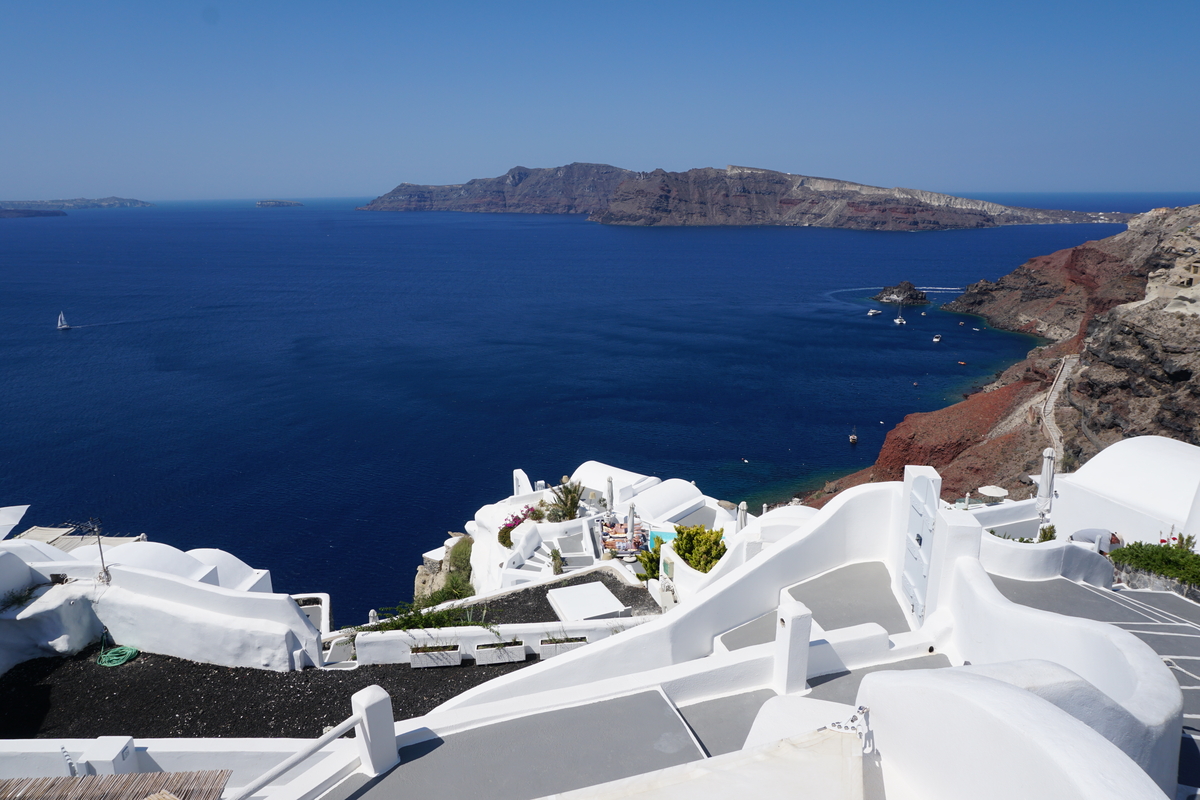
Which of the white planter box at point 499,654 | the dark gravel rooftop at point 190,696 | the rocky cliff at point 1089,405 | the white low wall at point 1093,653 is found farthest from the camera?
the rocky cliff at point 1089,405

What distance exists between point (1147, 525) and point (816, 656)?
1013 centimetres

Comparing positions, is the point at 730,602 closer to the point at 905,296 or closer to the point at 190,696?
the point at 190,696

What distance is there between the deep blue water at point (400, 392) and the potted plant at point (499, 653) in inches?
772

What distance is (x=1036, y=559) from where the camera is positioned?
953cm

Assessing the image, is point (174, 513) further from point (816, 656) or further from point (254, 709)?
point (816, 656)

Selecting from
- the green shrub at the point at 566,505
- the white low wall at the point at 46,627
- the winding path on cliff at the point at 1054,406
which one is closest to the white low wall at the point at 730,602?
the white low wall at the point at 46,627

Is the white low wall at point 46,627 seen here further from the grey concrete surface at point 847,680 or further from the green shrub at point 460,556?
the green shrub at point 460,556

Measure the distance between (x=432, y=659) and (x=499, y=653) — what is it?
106 centimetres

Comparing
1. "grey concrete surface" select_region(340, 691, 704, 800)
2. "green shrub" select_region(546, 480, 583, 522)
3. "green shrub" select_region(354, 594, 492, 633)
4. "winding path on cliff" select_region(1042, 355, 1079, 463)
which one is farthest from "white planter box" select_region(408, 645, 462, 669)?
"winding path on cliff" select_region(1042, 355, 1079, 463)

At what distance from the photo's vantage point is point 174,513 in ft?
122

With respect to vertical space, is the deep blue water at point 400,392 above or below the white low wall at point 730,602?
below

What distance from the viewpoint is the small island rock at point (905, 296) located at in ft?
312

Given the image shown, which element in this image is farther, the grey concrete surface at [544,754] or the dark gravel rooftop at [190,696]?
the dark gravel rooftop at [190,696]

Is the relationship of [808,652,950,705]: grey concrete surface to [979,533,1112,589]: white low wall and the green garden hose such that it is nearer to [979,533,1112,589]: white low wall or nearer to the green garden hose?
[979,533,1112,589]: white low wall
